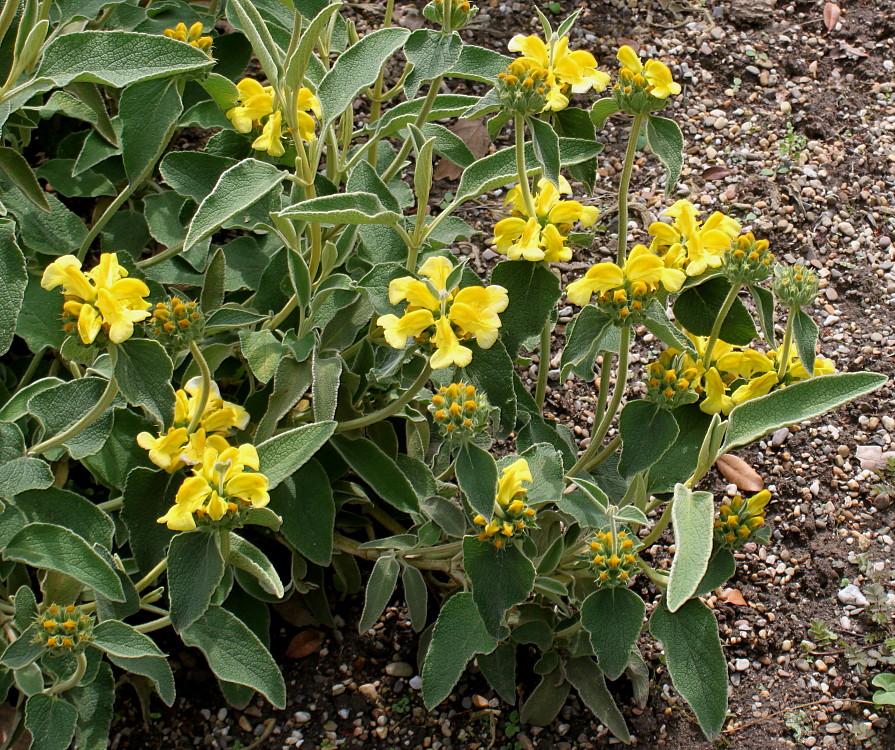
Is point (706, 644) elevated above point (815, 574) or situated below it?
above

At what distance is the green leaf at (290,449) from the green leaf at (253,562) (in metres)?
0.11

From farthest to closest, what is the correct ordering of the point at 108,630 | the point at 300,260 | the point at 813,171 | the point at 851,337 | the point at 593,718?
the point at 813,171, the point at 851,337, the point at 593,718, the point at 300,260, the point at 108,630

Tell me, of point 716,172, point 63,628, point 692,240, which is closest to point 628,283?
point 692,240

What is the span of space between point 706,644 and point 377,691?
0.71 meters

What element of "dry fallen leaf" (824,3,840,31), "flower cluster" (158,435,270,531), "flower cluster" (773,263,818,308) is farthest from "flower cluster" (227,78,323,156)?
"dry fallen leaf" (824,3,840,31)

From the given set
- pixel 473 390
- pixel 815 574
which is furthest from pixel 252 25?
pixel 815 574

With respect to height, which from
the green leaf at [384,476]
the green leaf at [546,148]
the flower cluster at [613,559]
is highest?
the green leaf at [546,148]

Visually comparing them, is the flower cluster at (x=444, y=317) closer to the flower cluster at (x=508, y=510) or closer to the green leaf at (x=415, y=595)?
the flower cluster at (x=508, y=510)

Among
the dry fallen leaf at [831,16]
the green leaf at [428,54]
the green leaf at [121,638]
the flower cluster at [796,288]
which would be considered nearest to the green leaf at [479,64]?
the green leaf at [428,54]

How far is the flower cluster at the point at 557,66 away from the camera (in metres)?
1.66

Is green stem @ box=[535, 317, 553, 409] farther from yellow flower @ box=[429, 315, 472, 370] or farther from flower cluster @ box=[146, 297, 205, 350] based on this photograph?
flower cluster @ box=[146, 297, 205, 350]

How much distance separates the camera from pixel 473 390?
1.59m

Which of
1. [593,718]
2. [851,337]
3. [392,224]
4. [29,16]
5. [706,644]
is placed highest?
[29,16]

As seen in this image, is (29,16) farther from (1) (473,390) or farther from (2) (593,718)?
(2) (593,718)
